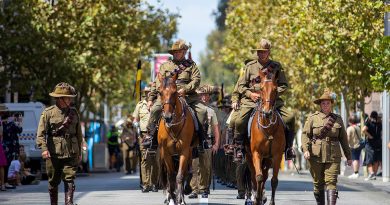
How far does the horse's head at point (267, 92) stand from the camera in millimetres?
19219

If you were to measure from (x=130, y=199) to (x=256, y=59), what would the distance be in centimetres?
481

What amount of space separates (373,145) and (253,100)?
60.7 feet

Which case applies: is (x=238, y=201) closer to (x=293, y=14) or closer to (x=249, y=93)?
(x=249, y=93)

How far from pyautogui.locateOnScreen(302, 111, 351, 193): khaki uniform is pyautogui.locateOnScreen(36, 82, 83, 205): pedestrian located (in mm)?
3488

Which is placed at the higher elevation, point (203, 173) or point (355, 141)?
point (355, 141)

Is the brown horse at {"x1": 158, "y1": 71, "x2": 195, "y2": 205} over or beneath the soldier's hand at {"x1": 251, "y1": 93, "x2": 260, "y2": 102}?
beneath

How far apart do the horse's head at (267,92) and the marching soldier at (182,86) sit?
1675 millimetres

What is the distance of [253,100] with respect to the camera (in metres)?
19.9

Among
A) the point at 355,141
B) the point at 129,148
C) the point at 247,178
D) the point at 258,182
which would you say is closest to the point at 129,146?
the point at 129,148

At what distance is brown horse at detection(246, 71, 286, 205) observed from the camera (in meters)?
19.3

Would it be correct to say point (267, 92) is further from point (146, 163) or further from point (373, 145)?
point (373, 145)

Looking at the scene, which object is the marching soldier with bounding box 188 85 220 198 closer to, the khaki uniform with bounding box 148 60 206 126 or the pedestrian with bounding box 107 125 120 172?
the khaki uniform with bounding box 148 60 206 126

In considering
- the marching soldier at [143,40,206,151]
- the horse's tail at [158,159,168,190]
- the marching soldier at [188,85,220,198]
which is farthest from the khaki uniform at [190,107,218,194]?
the marching soldier at [143,40,206,151]

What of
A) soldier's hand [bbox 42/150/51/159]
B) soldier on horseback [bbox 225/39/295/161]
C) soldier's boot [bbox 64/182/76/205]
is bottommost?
soldier's boot [bbox 64/182/76/205]
